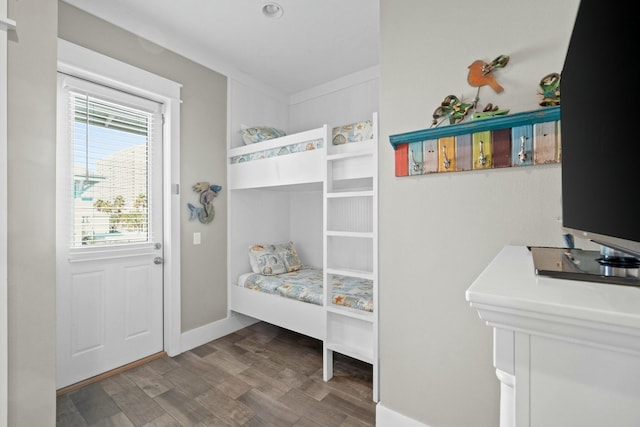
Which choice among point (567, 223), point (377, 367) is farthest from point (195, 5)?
point (377, 367)

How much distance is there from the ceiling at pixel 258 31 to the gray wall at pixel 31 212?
1044 mm

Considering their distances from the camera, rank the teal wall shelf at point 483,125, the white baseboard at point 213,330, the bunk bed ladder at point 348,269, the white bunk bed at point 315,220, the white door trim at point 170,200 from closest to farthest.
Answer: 1. the teal wall shelf at point 483,125
2. the bunk bed ladder at point 348,269
3. the white bunk bed at point 315,220
4. the white door trim at point 170,200
5. the white baseboard at point 213,330

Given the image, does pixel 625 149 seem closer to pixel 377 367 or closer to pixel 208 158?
pixel 377 367

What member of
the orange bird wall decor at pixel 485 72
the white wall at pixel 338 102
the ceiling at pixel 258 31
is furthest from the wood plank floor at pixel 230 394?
the ceiling at pixel 258 31

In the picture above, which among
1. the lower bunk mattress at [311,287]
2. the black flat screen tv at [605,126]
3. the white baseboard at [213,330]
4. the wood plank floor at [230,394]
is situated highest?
the black flat screen tv at [605,126]

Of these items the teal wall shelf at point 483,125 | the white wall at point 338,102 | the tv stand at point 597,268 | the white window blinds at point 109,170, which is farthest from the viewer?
the white wall at point 338,102

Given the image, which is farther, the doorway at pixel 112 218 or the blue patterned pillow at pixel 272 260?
the blue patterned pillow at pixel 272 260

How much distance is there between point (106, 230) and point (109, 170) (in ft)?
1.57

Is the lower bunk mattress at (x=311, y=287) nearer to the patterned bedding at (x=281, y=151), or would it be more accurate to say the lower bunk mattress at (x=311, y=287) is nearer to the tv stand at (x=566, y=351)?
the patterned bedding at (x=281, y=151)

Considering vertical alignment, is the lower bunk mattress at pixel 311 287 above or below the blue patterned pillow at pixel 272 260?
below

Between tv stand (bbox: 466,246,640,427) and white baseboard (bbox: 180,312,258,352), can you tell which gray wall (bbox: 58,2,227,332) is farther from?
tv stand (bbox: 466,246,640,427)

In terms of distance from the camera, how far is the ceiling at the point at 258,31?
219cm

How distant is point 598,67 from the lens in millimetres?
559

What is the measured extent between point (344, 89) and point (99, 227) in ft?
8.93
